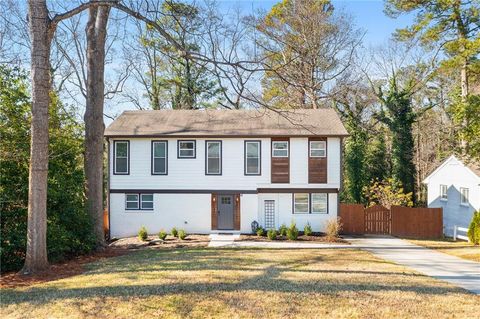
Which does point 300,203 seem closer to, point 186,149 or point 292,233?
point 292,233

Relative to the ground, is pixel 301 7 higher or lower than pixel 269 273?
higher

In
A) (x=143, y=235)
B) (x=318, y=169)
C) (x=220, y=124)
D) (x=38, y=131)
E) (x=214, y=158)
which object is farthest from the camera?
(x=220, y=124)

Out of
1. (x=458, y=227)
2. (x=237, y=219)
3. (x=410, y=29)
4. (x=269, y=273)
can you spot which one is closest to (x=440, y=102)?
(x=410, y=29)

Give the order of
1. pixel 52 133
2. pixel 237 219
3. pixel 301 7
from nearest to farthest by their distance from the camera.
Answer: pixel 52 133 < pixel 237 219 < pixel 301 7

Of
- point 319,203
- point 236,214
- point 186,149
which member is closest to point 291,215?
point 319,203

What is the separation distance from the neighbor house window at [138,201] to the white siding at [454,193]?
670 inches

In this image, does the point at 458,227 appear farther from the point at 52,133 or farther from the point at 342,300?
the point at 52,133

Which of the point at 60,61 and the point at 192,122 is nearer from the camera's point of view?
the point at 192,122

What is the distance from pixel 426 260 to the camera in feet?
44.0

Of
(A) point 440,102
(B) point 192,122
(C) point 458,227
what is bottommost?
(C) point 458,227

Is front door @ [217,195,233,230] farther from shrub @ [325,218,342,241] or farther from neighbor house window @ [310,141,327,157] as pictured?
shrub @ [325,218,342,241]

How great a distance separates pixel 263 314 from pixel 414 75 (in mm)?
30046

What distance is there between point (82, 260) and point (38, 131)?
4667 millimetres

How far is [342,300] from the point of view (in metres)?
7.20
